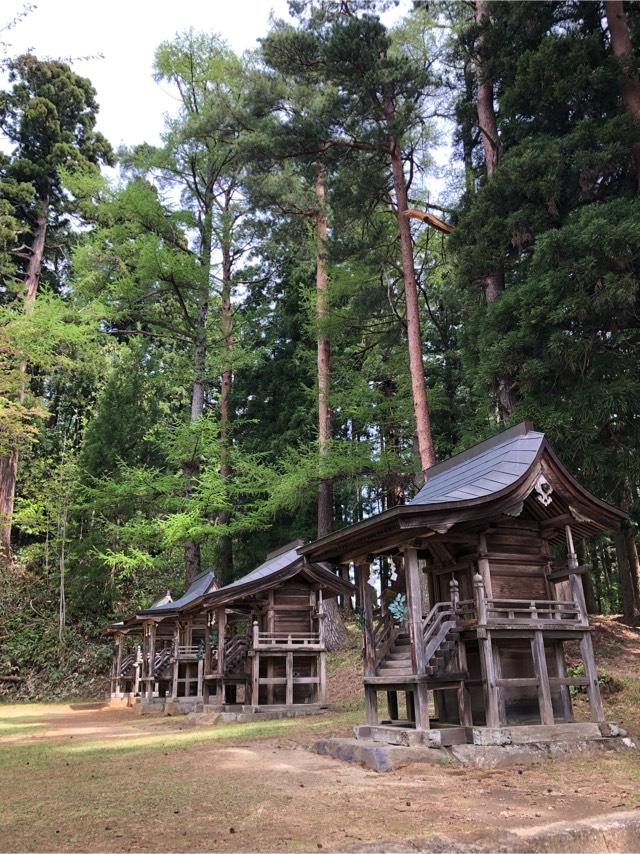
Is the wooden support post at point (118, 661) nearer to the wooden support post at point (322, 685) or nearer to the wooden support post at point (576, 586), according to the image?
the wooden support post at point (322, 685)

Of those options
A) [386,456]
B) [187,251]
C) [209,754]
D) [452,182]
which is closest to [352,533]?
[209,754]

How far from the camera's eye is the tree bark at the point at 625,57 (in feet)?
43.1

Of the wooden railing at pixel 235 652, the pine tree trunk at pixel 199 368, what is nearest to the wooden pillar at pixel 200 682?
the wooden railing at pixel 235 652

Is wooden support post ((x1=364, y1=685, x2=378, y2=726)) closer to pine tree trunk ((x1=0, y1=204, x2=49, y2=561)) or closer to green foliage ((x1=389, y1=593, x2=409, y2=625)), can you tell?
green foliage ((x1=389, y1=593, x2=409, y2=625))

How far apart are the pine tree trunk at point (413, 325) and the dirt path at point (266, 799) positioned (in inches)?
312

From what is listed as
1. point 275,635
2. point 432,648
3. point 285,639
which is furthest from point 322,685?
point 432,648

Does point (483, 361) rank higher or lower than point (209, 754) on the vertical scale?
higher

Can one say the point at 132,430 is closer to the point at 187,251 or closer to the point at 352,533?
the point at 187,251

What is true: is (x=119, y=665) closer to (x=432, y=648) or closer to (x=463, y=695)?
(x=463, y=695)

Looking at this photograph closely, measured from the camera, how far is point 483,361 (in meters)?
14.2

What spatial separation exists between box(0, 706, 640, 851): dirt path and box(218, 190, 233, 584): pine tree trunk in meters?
15.8

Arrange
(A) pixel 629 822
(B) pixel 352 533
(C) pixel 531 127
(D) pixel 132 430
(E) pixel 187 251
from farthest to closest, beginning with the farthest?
1. (D) pixel 132 430
2. (E) pixel 187 251
3. (C) pixel 531 127
4. (B) pixel 352 533
5. (A) pixel 629 822

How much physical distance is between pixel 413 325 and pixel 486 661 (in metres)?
10.1

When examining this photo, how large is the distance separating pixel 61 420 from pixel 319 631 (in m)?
26.7
